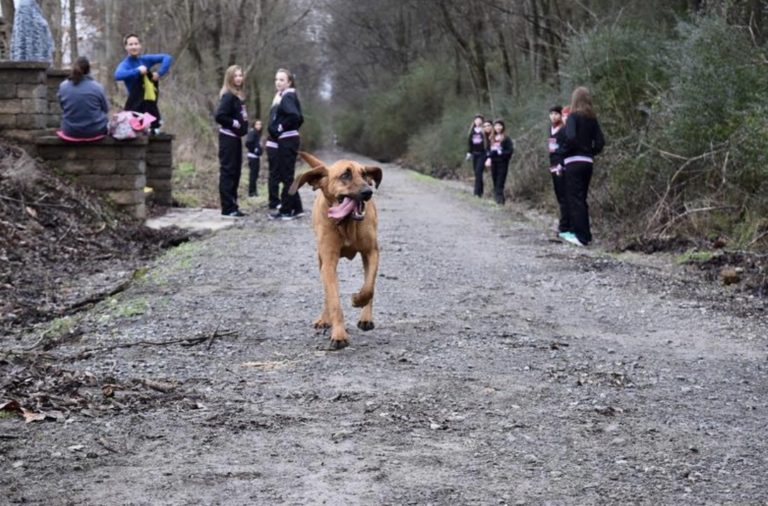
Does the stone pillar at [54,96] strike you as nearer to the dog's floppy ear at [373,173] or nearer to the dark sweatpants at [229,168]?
the dark sweatpants at [229,168]

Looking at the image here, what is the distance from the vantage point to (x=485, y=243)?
1505 cm

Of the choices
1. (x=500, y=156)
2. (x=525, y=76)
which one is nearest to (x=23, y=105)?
(x=500, y=156)

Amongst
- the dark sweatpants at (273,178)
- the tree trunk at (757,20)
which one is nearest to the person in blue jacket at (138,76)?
the dark sweatpants at (273,178)

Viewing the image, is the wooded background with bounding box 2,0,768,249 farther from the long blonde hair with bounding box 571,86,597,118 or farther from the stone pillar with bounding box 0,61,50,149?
the stone pillar with bounding box 0,61,50,149

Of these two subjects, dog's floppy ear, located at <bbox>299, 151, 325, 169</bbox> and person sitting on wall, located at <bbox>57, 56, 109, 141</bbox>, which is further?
person sitting on wall, located at <bbox>57, 56, 109, 141</bbox>

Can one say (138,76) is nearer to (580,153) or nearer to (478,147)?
(580,153)

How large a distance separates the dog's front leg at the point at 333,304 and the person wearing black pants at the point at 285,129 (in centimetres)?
833

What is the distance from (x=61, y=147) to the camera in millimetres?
15273

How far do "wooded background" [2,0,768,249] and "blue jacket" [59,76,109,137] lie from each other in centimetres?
791

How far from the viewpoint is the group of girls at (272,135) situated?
53.5 feet

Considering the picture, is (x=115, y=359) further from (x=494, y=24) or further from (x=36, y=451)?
(x=494, y=24)

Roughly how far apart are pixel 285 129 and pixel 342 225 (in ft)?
29.9

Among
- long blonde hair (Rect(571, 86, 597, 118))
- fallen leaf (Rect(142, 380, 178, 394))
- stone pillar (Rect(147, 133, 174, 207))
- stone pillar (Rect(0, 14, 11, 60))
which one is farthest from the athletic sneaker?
fallen leaf (Rect(142, 380, 178, 394))

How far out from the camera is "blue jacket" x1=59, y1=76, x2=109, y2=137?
15.0 metres
